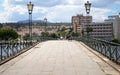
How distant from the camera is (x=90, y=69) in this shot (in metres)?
16.2

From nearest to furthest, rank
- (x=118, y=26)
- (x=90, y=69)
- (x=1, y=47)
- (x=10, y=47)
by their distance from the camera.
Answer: (x=90, y=69)
(x=1, y=47)
(x=10, y=47)
(x=118, y=26)

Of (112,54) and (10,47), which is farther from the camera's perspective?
(10,47)

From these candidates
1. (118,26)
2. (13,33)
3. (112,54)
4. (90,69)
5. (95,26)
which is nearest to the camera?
(90,69)

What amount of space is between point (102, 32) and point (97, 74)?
15185 cm

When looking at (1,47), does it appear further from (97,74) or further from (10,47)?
(97,74)

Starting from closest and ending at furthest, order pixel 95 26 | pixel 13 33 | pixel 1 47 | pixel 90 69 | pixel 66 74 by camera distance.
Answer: pixel 66 74 → pixel 90 69 → pixel 1 47 → pixel 13 33 → pixel 95 26

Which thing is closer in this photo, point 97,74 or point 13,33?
point 97,74

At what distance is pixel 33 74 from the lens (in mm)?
14570

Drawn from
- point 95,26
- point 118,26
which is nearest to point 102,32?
point 95,26

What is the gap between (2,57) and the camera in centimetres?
2034

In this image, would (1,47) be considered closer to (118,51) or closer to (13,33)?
(118,51)

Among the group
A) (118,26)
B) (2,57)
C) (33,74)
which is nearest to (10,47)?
(2,57)

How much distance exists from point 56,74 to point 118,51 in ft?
11.9

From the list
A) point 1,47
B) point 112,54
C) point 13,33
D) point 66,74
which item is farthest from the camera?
point 13,33
